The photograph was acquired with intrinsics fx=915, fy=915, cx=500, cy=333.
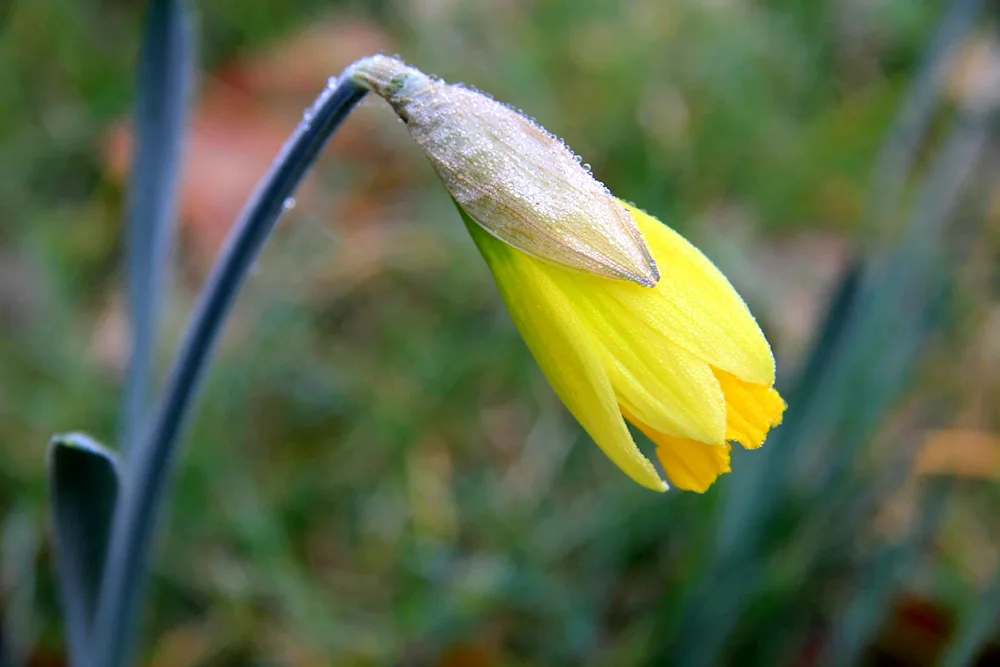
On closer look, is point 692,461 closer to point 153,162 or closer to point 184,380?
point 184,380

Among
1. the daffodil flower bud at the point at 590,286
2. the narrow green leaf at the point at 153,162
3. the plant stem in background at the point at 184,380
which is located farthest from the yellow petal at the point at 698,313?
the narrow green leaf at the point at 153,162

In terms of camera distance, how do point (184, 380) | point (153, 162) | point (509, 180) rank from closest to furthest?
point (509, 180) < point (184, 380) < point (153, 162)

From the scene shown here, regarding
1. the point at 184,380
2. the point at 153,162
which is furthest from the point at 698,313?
the point at 153,162

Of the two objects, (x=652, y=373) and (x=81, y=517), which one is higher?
(x=652, y=373)

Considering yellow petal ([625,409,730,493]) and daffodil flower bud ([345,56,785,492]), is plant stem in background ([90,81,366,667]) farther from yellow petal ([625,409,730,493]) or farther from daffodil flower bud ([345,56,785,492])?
yellow petal ([625,409,730,493])

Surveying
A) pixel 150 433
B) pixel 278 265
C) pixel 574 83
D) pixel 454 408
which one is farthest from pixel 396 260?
pixel 150 433

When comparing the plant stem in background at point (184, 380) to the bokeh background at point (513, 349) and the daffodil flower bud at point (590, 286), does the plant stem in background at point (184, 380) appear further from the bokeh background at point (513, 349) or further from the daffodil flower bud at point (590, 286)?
the bokeh background at point (513, 349)
